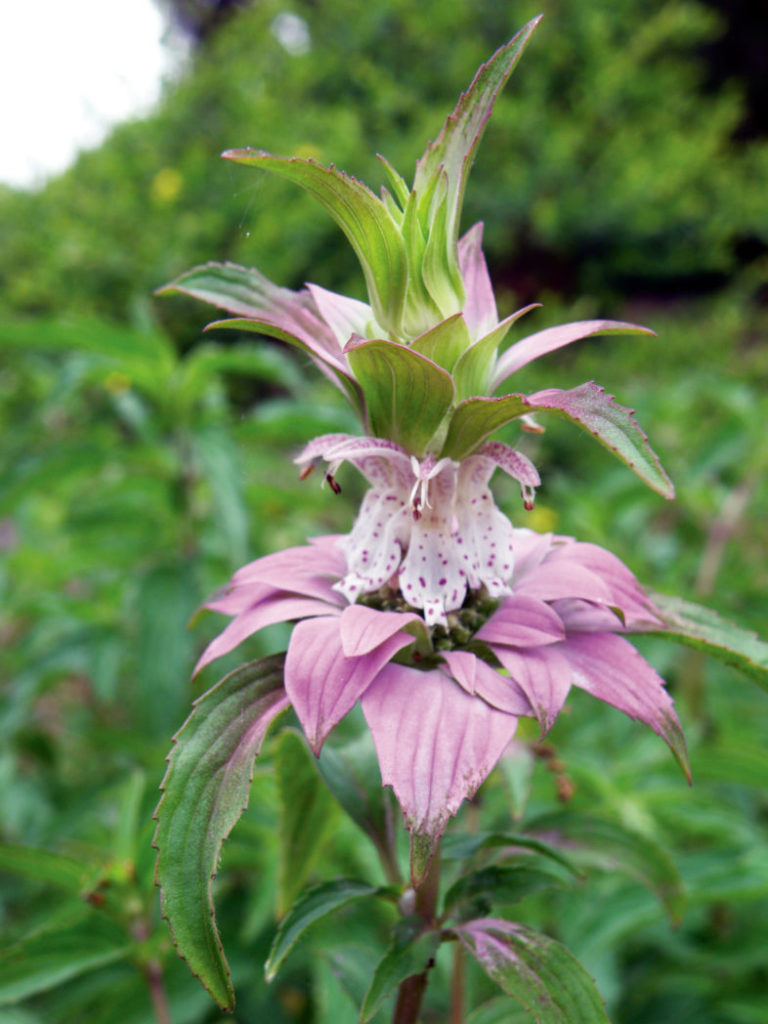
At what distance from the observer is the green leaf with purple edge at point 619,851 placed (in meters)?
0.60

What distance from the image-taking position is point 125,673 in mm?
1809

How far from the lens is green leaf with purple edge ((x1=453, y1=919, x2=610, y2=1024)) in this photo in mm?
448

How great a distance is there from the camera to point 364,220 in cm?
45

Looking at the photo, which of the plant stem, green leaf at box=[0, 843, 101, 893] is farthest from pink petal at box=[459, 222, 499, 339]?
green leaf at box=[0, 843, 101, 893]

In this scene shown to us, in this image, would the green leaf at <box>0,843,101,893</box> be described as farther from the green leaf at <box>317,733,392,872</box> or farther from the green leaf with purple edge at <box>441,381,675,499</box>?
the green leaf with purple edge at <box>441,381,675,499</box>

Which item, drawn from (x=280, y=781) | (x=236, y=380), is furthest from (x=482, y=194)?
(x=280, y=781)

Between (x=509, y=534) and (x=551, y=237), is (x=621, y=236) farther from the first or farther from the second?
(x=509, y=534)

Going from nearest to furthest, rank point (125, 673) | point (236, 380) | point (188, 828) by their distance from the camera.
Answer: point (188, 828) → point (125, 673) → point (236, 380)

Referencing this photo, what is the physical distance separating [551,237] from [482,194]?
0.53 m

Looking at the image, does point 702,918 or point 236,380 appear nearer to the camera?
point 702,918

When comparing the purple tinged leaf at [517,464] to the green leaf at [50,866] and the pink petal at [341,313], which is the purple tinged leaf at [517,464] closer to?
the pink petal at [341,313]

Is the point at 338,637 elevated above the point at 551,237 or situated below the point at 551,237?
below

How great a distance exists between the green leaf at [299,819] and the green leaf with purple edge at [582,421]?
0.88ft

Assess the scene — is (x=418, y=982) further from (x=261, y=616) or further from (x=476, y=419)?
(x=476, y=419)
